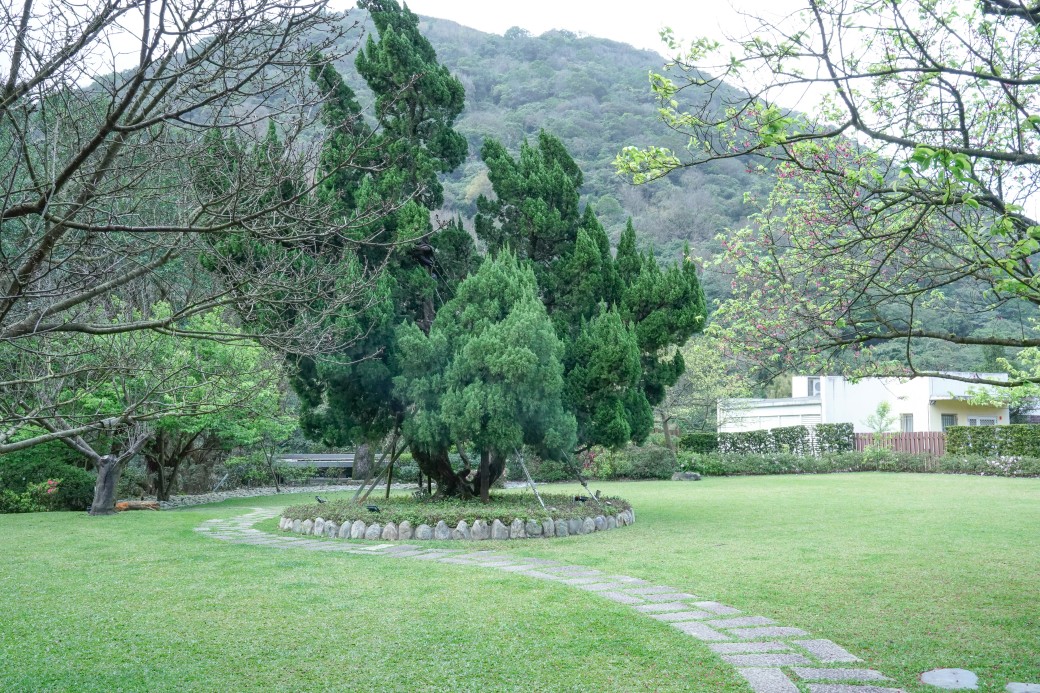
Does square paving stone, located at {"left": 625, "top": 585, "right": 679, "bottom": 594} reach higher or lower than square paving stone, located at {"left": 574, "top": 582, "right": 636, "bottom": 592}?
higher

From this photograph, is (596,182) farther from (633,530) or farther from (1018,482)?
(633,530)

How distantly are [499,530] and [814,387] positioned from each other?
97.4 ft

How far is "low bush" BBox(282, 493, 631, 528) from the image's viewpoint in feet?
38.8

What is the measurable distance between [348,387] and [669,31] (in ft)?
28.3

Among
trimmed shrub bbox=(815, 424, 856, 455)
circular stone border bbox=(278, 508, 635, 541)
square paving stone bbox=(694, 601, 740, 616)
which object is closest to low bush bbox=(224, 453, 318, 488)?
circular stone border bbox=(278, 508, 635, 541)

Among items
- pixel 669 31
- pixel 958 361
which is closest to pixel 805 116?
pixel 669 31

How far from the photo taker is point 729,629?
5.98m

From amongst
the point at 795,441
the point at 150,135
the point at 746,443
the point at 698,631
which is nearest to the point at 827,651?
the point at 698,631

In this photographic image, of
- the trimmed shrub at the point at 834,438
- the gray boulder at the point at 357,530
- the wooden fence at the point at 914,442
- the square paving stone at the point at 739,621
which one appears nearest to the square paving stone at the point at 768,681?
the square paving stone at the point at 739,621

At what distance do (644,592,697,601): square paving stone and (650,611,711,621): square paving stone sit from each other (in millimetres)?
543

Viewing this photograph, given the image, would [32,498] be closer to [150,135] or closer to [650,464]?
[150,135]

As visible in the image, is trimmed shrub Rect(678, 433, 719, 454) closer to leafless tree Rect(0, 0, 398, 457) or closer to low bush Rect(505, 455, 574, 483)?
low bush Rect(505, 455, 574, 483)

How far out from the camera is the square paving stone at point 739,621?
6.12 meters

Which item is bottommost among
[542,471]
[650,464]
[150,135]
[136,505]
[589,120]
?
[136,505]
